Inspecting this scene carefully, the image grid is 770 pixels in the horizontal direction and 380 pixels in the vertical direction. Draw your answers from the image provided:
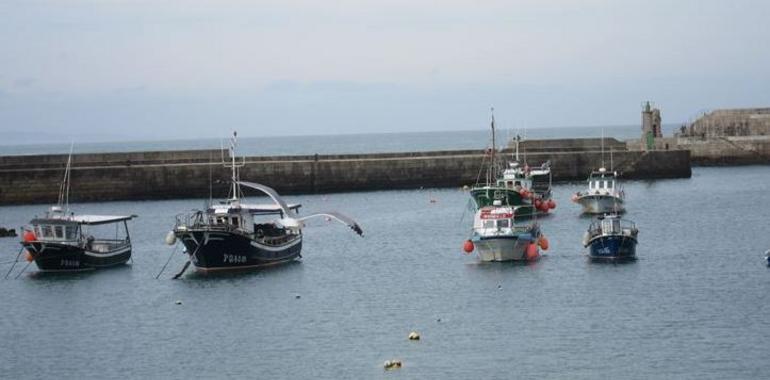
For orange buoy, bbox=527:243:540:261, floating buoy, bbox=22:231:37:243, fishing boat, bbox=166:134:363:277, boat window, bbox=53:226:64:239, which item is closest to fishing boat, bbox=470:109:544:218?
orange buoy, bbox=527:243:540:261

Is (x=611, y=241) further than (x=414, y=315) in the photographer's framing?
Yes

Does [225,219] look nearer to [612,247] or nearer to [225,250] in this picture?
[225,250]

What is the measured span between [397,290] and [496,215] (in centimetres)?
575

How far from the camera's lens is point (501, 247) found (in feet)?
149

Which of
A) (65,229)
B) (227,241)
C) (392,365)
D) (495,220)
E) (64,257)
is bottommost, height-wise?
(392,365)

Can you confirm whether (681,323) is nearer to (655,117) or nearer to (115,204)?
(115,204)

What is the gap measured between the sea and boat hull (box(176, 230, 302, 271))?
61 centimetres

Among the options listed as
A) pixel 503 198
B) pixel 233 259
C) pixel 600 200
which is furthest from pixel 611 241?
pixel 600 200

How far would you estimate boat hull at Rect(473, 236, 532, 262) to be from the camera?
45.3 metres

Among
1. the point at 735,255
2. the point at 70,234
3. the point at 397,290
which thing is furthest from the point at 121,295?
the point at 735,255

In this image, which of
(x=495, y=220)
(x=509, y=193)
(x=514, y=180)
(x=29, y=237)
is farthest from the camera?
(x=514, y=180)

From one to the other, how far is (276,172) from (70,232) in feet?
117

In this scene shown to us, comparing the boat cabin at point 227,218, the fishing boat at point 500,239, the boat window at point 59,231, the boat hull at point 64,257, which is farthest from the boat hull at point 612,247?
the boat window at point 59,231

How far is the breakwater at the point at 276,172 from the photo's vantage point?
81812mm
